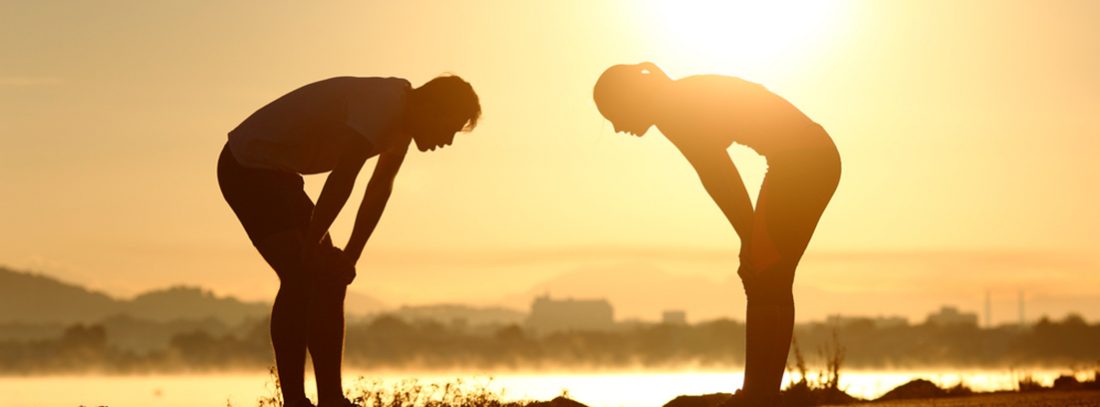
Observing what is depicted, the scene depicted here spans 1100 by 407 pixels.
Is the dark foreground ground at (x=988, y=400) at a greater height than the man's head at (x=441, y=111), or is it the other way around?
the man's head at (x=441, y=111)

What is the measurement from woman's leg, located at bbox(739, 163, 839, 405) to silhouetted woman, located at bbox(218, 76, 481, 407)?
162 cm

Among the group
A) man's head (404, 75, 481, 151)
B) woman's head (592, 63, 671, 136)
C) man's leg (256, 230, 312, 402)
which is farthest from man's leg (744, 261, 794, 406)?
man's leg (256, 230, 312, 402)

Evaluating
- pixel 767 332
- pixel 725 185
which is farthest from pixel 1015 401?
pixel 725 185

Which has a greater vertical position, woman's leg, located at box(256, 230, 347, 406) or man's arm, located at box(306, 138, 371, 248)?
man's arm, located at box(306, 138, 371, 248)

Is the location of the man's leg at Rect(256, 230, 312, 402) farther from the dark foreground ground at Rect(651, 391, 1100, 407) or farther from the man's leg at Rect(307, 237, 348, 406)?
the dark foreground ground at Rect(651, 391, 1100, 407)

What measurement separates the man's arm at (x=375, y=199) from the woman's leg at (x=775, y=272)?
1.89 m

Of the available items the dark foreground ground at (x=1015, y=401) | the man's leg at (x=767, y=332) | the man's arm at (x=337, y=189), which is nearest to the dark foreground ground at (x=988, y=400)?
the dark foreground ground at (x=1015, y=401)

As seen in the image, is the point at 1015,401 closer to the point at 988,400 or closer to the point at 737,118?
the point at 988,400

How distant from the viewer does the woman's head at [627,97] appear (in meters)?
7.70

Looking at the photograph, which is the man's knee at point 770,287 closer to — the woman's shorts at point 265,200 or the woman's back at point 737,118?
the woman's back at point 737,118

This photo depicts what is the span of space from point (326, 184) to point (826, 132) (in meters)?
2.70

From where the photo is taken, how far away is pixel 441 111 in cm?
743

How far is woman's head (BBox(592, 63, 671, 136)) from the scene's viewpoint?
25.3 ft

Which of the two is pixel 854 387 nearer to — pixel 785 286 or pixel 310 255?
pixel 785 286
